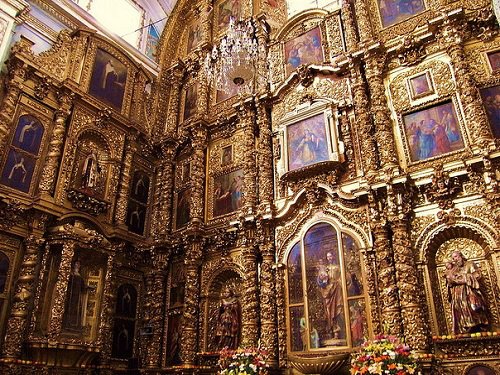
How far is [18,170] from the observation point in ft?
34.0

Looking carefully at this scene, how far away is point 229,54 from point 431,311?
7.81 m

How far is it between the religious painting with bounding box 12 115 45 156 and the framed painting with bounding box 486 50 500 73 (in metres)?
10.9

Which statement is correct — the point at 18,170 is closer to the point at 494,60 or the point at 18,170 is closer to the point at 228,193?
the point at 228,193

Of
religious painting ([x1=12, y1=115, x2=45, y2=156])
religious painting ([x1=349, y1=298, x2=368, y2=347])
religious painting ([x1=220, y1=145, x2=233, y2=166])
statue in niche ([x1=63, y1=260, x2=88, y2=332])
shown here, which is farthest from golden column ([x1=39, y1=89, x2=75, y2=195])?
religious painting ([x1=349, y1=298, x2=368, y2=347])

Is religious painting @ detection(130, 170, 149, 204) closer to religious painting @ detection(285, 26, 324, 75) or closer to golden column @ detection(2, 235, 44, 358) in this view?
golden column @ detection(2, 235, 44, 358)

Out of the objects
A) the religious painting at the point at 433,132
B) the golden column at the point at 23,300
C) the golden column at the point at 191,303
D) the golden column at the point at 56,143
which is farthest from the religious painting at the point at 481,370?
the golden column at the point at 56,143

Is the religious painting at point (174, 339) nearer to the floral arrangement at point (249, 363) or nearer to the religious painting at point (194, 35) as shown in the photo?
the floral arrangement at point (249, 363)

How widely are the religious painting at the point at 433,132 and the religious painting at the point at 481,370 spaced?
401 cm

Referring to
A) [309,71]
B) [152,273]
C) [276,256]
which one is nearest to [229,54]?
[309,71]

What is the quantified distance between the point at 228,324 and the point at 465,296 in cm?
525

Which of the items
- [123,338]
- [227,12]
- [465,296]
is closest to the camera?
[465,296]

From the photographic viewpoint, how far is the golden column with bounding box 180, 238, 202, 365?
10305 mm

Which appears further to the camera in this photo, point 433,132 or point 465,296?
point 433,132

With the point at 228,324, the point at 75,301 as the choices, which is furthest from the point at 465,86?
the point at 75,301
